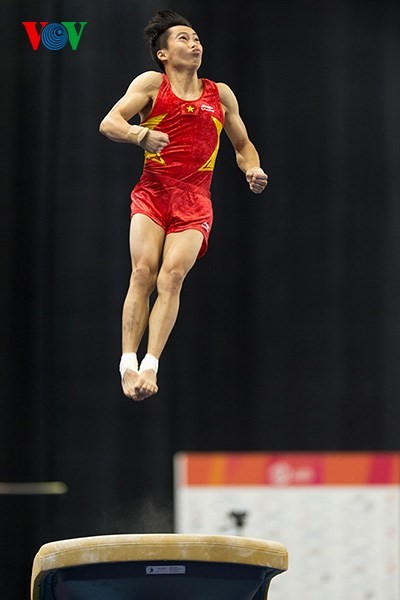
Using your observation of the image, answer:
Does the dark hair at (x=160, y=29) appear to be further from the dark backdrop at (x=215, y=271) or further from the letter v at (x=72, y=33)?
the dark backdrop at (x=215, y=271)

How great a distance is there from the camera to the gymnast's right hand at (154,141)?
3004 millimetres

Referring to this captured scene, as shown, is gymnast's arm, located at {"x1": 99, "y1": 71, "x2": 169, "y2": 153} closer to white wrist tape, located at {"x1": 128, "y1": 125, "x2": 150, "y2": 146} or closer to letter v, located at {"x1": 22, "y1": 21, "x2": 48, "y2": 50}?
white wrist tape, located at {"x1": 128, "y1": 125, "x2": 150, "y2": 146}

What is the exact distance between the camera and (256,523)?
261 inches

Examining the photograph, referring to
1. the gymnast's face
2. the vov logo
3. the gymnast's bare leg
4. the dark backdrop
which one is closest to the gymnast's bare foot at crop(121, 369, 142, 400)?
the gymnast's bare leg

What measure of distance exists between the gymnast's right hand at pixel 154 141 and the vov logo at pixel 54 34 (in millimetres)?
1022

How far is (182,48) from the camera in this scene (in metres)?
3.24

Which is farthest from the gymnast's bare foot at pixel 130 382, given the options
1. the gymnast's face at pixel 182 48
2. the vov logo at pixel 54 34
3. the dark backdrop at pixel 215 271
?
the dark backdrop at pixel 215 271

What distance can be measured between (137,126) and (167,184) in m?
0.26

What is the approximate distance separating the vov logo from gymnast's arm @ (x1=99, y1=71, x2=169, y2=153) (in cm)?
76

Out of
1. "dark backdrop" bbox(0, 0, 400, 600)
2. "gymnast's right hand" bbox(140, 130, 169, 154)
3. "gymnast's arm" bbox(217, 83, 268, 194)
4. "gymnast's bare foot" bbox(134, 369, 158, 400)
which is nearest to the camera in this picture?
"gymnast's right hand" bbox(140, 130, 169, 154)

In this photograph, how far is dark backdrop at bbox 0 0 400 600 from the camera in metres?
6.17

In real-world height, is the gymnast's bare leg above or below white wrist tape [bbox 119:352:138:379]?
above

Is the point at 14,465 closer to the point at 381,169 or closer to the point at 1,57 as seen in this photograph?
the point at 1,57

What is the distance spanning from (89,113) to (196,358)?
1619 millimetres
